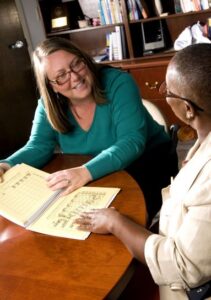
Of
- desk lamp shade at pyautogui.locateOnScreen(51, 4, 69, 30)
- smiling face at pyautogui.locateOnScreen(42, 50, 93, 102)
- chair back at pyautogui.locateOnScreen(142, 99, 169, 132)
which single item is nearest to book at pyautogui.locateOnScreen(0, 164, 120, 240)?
smiling face at pyautogui.locateOnScreen(42, 50, 93, 102)

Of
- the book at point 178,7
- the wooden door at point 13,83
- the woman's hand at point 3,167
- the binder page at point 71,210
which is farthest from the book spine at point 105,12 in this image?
the binder page at point 71,210

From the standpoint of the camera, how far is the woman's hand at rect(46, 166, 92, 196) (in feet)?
3.76

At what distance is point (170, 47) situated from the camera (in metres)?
3.07

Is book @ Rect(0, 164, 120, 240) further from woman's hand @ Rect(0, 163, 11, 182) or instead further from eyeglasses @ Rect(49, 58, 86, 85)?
eyeglasses @ Rect(49, 58, 86, 85)

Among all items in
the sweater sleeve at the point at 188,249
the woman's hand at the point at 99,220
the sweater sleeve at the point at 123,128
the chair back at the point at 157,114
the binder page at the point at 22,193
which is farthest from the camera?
the chair back at the point at 157,114

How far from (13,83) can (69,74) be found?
2.11 metres

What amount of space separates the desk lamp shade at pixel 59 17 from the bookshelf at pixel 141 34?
4 cm

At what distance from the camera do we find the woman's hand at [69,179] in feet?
3.76

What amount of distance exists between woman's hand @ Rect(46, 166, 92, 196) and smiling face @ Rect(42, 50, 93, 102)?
0.38 metres

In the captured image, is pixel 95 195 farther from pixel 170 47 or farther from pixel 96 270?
pixel 170 47

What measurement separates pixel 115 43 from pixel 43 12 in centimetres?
76

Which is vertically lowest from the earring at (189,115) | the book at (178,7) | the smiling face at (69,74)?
the earring at (189,115)

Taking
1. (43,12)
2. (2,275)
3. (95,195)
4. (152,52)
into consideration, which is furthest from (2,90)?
(2,275)

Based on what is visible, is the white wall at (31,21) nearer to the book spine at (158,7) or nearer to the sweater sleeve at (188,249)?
the book spine at (158,7)
